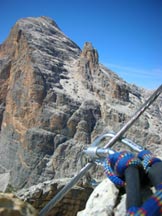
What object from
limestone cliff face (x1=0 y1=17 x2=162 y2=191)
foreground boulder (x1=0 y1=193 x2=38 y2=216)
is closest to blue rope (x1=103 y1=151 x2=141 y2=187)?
foreground boulder (x1=0 y1=193 x2=38 y2=216)

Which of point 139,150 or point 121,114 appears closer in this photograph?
point 139,150

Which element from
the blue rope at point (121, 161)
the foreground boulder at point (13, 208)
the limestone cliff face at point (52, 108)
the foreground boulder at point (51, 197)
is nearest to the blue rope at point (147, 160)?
the blue rope at point (121, 161)

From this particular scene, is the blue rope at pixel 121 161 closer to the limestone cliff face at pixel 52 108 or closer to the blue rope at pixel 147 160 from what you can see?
the blue rope at pixel 147 160

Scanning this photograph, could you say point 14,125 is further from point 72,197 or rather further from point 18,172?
point 72,197

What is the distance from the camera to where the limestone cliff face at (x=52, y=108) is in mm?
57625

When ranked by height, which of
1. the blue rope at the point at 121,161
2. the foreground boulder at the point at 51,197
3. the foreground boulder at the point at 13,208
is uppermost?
the blue rope at the point at 121,161

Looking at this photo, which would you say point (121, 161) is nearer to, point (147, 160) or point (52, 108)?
point (147, 160)

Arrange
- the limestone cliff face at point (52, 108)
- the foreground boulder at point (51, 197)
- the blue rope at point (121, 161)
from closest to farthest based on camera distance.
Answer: the blue rope at point (121, 161) < the foreground boulder at point (51, 197) < the limestone cliff face at point (52, 108)

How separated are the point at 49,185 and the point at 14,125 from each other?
191 feet

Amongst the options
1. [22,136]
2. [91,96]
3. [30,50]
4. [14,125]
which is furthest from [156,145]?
[30,50]

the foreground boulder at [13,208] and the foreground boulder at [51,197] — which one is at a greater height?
the foreground boulder at [13,208]

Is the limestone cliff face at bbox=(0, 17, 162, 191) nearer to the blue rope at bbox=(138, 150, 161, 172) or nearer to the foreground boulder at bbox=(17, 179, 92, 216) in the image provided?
the foreground boulder at bbox=(17, 179, 92, 216)

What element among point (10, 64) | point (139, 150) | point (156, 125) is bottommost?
point (139, 150)

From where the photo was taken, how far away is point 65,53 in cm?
7856
